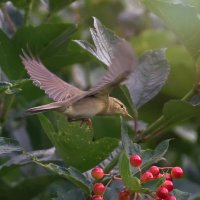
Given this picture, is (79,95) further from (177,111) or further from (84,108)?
(177,111)

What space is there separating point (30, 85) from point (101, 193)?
61 cm

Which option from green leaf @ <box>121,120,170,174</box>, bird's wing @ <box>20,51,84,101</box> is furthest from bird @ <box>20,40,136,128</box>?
green leaf @ <box>121,120,170,174</box>

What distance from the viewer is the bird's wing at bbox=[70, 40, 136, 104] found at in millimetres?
1151

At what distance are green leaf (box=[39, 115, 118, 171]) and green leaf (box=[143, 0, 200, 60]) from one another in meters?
0.38

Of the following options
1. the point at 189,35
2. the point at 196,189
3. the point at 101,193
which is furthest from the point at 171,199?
the point at 196,189

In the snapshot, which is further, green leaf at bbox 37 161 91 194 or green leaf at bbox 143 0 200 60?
green leaf at bbox 143 0 200 60

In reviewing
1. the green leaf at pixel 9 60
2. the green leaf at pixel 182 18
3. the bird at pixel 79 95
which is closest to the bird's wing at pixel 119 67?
the bird at pixel 79 95

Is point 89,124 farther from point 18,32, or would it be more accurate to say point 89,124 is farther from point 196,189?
point 196,189

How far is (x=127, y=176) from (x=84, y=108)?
270 mm

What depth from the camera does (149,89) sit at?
179 centimetres

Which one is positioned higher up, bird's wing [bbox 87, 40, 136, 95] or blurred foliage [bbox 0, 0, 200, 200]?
bird's wing [bbox 87, 40, 136, 95]

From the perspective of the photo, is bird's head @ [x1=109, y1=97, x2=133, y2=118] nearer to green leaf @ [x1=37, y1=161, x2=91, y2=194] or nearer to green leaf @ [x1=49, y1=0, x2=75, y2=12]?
green leaf @ [x1=37, y1=161, x2=91, y2=194]

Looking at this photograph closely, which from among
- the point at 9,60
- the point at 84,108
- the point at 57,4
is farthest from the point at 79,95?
the point at 57,4

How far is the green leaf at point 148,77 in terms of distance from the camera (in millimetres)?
1768
